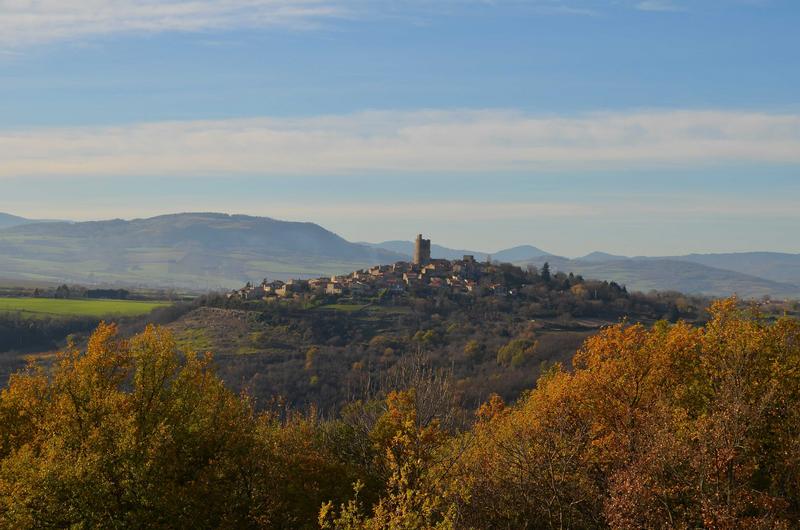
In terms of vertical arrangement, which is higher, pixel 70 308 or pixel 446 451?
pixel 446 451

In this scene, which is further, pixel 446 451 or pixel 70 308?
pixel 70 308

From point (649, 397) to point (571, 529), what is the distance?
24.4 ft

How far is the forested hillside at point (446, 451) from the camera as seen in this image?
21625 millimetres

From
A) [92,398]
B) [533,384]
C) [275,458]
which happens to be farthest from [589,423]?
[533,384]

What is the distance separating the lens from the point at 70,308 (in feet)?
536

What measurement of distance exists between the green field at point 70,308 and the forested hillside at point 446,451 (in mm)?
135265

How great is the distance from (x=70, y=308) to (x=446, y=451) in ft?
489

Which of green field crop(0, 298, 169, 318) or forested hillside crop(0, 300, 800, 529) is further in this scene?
green field crop(0, 298, 169, 318)

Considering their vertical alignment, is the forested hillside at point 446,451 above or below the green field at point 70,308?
above

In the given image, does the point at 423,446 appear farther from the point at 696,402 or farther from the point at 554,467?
the point at 696,402

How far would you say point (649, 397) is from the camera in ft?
104

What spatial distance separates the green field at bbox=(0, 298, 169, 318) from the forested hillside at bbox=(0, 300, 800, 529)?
135 m

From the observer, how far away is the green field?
6088 inches

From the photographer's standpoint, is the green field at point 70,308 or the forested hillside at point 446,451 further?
the green field at point 70,308
